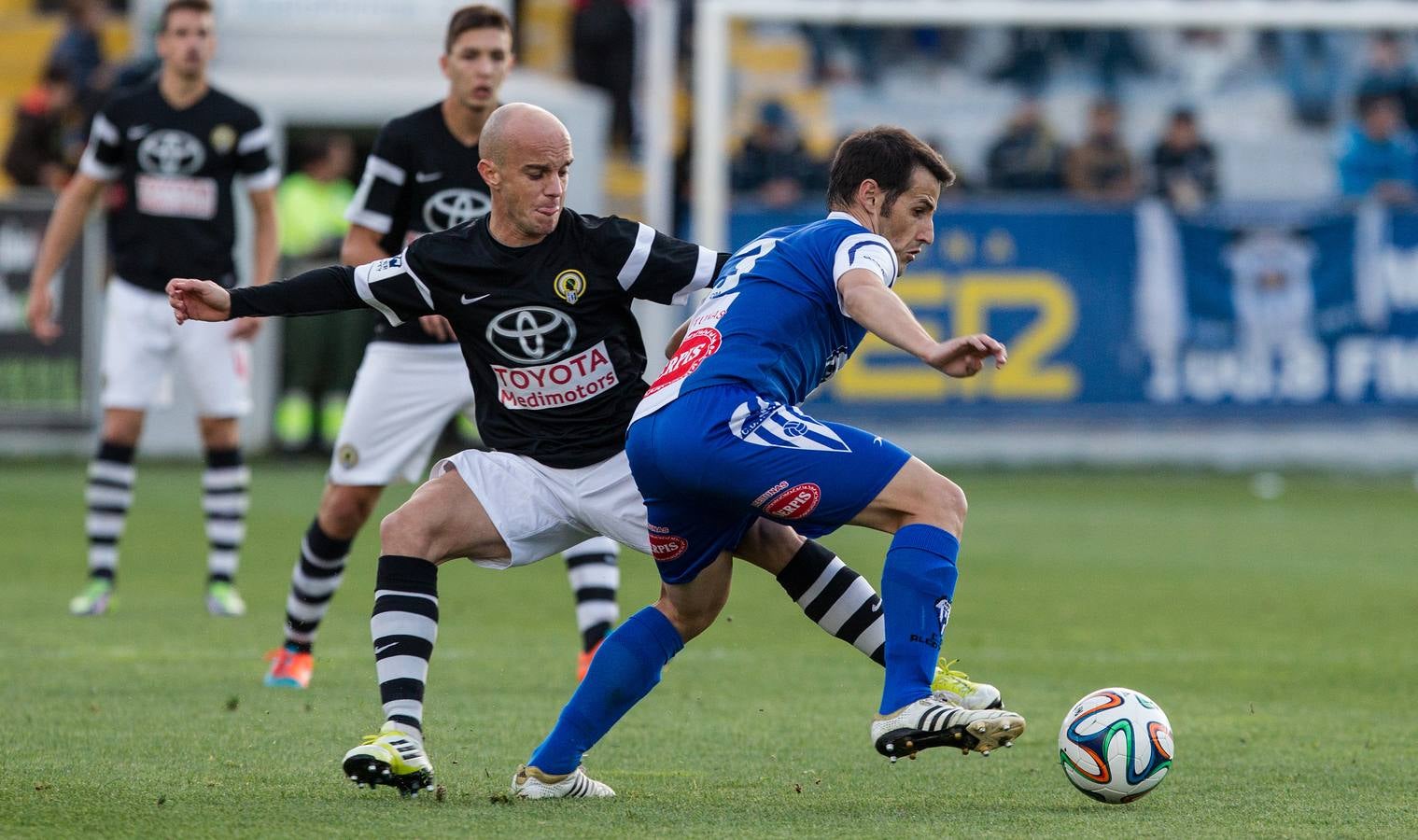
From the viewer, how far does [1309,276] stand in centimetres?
1711

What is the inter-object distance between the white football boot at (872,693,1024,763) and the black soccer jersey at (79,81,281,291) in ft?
16.2

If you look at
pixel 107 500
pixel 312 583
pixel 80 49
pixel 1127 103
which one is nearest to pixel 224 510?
pixel 107 500

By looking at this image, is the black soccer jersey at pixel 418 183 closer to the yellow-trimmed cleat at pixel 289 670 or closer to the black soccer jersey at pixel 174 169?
the yellow-trimmed cleat at pixel 289 670

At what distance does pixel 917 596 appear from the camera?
15.4ft

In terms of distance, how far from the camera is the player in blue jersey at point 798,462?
465 cm

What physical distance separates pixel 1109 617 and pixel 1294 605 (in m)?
1.03

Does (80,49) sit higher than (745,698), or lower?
higher

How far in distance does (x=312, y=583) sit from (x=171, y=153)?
2634 mm

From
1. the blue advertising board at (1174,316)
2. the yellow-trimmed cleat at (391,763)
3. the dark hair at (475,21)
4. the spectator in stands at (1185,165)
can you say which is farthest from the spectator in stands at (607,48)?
the yellow-trimmed cleat at (391,763)

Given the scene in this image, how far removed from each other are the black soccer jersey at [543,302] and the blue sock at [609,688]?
19.7 inches

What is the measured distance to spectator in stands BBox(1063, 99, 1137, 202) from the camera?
1758cm

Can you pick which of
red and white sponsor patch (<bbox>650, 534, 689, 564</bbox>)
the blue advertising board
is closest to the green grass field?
red and white sponsor patch (<bbox>650, 534, 689, 564</bbox>)

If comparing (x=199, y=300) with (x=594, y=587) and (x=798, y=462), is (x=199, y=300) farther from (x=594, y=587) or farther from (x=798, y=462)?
(x=594, y=587)

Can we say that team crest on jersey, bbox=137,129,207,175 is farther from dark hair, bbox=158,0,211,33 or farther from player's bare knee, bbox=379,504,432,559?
player's bare knee, bbox=379,504,432,559
